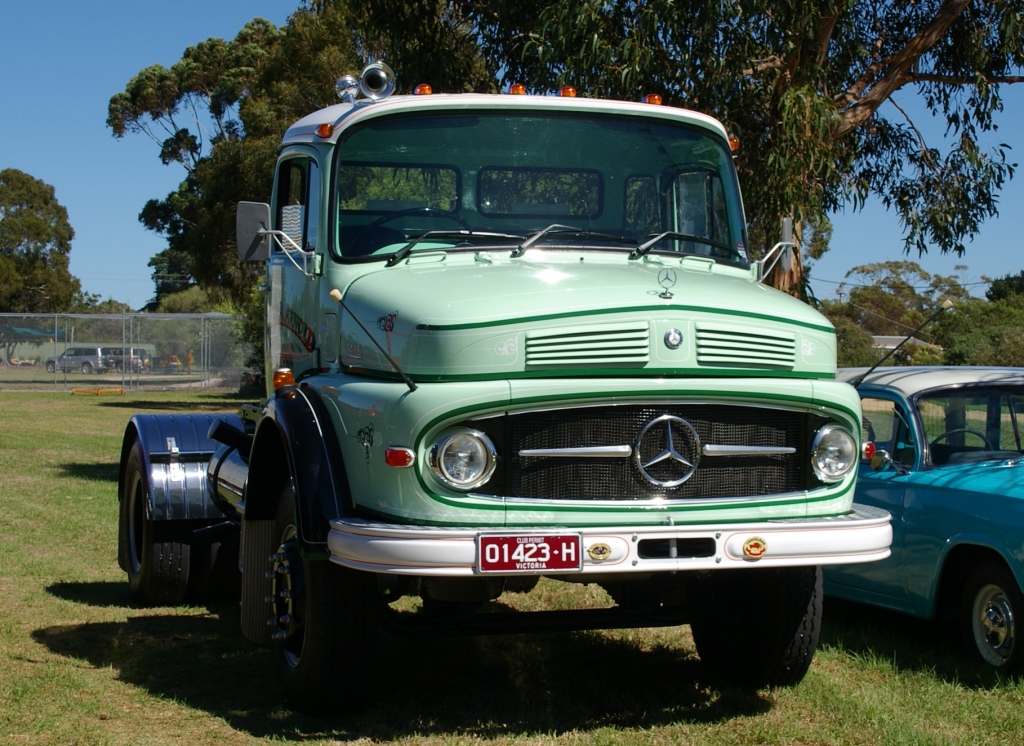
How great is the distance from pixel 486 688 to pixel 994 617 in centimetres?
251

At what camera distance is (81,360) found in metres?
44.9

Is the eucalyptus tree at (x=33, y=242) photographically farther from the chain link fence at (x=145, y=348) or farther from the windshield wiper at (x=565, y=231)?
the windshield wiper at (x=565, y=231)

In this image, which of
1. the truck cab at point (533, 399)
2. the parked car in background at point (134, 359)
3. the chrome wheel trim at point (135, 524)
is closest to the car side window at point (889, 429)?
the truck cab at point (533, 399)

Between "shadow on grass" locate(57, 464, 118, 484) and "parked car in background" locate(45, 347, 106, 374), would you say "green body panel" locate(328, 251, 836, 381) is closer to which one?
"shadow on grass" locate(57, 464, 118, 484)

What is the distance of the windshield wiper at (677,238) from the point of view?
5648mm

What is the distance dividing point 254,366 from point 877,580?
111 feet

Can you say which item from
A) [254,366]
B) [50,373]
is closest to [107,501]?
[254,366]

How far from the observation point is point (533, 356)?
15.0 feet

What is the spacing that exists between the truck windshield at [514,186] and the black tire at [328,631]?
1.37 m

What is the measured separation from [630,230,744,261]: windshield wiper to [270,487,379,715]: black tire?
6.14 ft

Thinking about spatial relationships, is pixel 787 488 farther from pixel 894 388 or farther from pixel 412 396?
pixel 894 388

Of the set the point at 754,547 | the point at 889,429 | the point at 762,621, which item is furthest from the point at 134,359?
the point at 754,547

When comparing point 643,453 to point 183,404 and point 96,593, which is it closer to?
point 96,593

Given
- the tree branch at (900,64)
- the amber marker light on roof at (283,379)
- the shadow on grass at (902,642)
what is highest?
the tree branch at (900,64)
